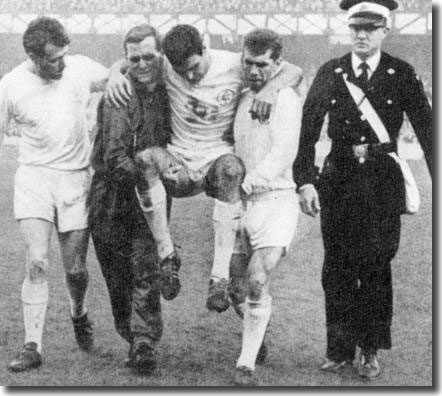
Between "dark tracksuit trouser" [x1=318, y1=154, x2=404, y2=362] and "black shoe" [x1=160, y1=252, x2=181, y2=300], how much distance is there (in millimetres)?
912

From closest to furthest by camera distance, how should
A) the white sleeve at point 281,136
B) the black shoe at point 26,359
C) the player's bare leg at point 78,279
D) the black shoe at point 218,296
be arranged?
1. the black shoe at point 218,296
2. the white sleeve at point 281,136
3. the black shoe at point 26,359
4. the player's bare leg at point 78,279

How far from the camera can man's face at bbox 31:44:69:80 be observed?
4286 mm

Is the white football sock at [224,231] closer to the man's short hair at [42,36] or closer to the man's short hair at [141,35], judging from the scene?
the man's short hair at [141,35]

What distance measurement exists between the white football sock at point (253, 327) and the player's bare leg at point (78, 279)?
105 cm

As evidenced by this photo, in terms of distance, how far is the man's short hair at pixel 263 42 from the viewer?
4.07 m

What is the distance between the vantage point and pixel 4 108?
4.34 meters

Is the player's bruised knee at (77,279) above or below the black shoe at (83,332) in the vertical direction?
above

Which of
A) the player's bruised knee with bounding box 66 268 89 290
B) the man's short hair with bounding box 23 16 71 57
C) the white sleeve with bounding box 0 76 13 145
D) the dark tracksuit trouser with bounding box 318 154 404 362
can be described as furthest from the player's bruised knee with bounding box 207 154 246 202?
the white sleeve with bounding box 0 76 13 145

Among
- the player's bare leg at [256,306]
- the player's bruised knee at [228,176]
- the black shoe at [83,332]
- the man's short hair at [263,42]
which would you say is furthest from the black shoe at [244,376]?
the man's short hair at [263,42]

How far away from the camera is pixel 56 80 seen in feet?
14.5

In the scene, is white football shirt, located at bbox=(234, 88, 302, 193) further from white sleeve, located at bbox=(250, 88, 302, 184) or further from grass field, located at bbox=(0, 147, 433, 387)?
grass field, located at bbox=(0, 147, 433, 387)

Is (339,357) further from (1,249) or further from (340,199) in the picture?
(1,249)

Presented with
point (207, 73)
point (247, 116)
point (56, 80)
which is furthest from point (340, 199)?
point (56, 80)

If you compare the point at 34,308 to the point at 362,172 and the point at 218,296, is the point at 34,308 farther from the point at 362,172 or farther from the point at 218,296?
the point at 362,172
